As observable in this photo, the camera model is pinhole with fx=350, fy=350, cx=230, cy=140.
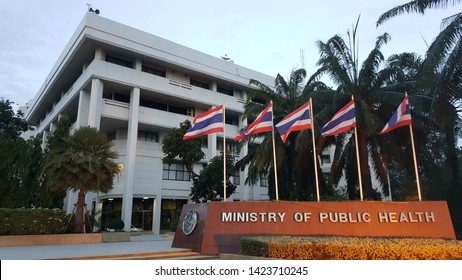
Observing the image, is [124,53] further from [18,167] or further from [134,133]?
[18,167]

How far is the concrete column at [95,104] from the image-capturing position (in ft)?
91.4

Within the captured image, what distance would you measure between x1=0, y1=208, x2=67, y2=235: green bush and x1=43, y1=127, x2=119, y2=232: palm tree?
1061mm

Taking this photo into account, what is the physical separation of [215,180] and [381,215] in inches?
599

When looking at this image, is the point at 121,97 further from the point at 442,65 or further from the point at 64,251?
the point at 442,65

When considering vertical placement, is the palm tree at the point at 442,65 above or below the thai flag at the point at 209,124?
above

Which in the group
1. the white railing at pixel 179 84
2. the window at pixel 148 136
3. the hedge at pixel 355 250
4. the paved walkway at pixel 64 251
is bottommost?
the paved walkway at pixel 64 251

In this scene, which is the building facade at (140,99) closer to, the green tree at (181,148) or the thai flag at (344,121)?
the green tree at (181,148)

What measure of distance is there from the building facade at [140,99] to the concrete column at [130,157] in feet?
0.07

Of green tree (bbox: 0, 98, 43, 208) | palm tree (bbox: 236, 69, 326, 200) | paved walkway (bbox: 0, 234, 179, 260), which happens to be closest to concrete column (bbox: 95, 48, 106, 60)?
green tree (bbox: 0, 98, 43, 208)

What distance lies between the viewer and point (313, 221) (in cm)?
1279

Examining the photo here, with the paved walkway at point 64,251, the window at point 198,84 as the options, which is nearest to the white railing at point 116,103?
the window at point 198,84

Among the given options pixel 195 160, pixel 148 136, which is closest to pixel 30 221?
pixel 195 160

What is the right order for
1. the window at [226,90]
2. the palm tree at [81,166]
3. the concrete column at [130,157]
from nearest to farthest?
the palm tree at [81,166]
the concrete column at [130,157]
the window at [226,90]

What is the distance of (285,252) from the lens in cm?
966
